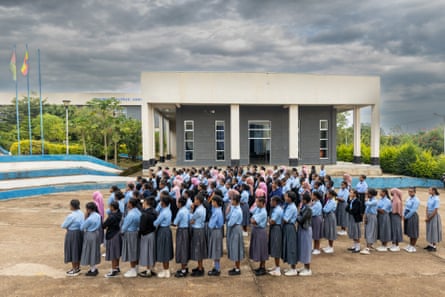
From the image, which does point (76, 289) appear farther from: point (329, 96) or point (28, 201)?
point (329, 96)

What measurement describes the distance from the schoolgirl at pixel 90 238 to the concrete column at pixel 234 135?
1426 cm

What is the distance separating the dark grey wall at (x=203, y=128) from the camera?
68.3ft

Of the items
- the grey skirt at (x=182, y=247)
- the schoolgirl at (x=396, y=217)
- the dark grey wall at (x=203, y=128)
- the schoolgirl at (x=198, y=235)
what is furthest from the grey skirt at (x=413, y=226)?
the dark grey wall at (x=203, y=128)

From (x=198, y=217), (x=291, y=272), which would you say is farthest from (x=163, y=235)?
(x=291, y=272)

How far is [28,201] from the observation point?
12727 mm

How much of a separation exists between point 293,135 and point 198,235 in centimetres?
1554

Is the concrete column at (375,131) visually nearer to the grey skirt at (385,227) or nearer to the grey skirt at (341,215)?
the grey skirt at (341,215)

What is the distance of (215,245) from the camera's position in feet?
17.8

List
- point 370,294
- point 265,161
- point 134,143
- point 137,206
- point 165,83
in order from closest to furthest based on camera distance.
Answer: point 370,294
point 137,206
point 165,83
point 265,161
point 134,143

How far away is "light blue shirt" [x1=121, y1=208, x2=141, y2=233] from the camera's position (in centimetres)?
533

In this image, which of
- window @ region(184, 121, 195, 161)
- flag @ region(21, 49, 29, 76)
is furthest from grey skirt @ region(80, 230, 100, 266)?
flag @ region(21, 49, 29, 76)

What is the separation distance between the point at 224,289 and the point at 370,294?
233cm

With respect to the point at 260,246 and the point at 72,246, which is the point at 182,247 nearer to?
the point at 260,246

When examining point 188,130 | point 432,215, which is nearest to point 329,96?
point 188,130
